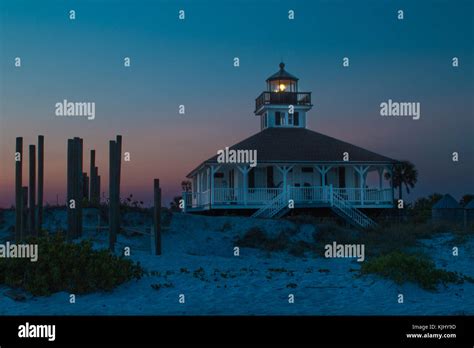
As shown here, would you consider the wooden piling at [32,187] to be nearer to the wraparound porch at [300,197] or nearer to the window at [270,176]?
the wraparound porch at [300,197]

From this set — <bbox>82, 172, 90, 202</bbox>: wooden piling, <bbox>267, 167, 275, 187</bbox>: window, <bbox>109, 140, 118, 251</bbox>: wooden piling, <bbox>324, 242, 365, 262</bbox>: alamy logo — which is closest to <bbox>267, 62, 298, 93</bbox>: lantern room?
<bbox>267, 167, 275, 187</bbox>: window

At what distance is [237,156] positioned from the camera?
36406mm

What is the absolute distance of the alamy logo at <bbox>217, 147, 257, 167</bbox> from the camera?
35625 mm

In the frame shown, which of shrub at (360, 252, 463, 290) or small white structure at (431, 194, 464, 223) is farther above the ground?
small white structure at (431, 194, 464, 223)

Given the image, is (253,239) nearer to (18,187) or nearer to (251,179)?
(18,187)

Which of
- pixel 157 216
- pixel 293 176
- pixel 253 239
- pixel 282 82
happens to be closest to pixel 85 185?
pixel 253 239

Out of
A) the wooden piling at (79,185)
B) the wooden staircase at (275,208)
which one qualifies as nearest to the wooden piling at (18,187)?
the wooden piling at (79,185)

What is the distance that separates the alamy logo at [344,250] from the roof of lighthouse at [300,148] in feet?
38.6

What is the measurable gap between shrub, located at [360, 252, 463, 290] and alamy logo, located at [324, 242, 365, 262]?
6339 millimetres
